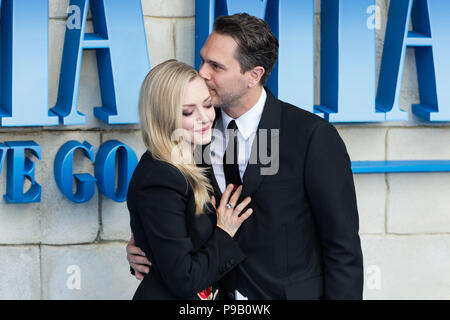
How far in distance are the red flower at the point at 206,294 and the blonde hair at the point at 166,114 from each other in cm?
30

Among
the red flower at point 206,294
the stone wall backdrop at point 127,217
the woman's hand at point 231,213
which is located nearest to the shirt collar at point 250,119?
the woman's hand at point 231,213

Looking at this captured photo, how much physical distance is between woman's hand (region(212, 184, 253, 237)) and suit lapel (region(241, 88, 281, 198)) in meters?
0.04

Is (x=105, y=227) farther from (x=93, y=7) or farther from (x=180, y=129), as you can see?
(x=180, y=129)

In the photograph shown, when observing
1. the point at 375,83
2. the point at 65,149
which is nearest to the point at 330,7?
the point at 375,83

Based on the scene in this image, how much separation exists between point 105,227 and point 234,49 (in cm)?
142

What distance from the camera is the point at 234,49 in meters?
2.47

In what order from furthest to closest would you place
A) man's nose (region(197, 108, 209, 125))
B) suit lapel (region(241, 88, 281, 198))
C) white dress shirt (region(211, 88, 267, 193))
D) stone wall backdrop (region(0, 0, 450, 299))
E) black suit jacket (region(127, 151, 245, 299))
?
stone wall backdrop (region(0, 0, 450, 299)) → white dress shirt (region(211, 88, 267, 193)) → suit lapel (region(241, 88, 281, 198)) → man's nose (region(197, 108, 209, 125)) → black suit jacket (region(127, 151, 245, 299))

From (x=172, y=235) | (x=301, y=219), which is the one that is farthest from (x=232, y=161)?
(x=172, y=235)

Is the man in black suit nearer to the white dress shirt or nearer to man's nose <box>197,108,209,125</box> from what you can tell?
the white dress shirt

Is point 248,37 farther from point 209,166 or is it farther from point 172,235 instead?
point 172,235

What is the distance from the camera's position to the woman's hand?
2268 mm

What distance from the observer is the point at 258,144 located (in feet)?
7.72

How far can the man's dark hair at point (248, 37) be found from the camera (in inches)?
97.0

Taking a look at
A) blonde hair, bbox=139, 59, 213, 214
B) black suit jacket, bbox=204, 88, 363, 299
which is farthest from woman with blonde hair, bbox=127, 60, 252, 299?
black suit jacket, bbox=204, 88, 363, 299
